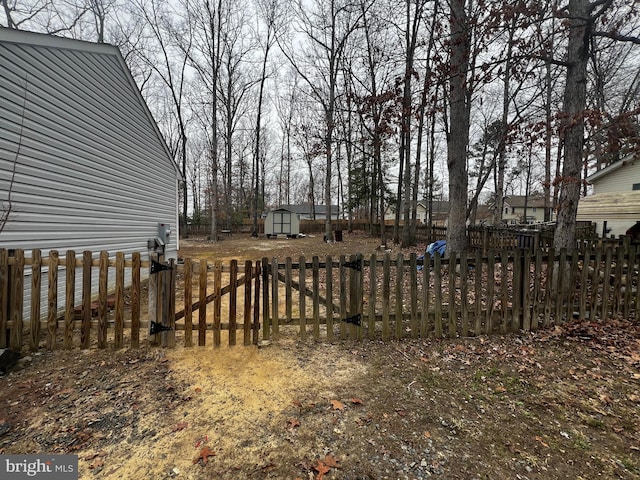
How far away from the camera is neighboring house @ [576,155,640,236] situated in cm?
1145

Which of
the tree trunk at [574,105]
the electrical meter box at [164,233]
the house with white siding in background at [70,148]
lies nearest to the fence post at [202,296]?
the house with white siding in background at [70,148]

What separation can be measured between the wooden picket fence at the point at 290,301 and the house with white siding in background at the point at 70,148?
118cm

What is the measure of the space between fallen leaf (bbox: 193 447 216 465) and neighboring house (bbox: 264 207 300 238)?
23.3 metres

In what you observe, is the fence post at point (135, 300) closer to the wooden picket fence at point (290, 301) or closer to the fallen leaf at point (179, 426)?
the wooden picket fence at point (290, 301)

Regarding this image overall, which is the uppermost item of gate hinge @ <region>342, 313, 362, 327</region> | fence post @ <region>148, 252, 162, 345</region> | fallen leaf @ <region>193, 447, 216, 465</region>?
fence post @ <region>148, 252, 162, 345</region>

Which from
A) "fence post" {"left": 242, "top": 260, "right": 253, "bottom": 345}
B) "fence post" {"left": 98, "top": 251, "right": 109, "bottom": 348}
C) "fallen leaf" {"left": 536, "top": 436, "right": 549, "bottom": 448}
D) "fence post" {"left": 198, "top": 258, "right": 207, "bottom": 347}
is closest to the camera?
"fallen leaf" {"left": 536, "top": 436, "right": 549, "bottom": 448}

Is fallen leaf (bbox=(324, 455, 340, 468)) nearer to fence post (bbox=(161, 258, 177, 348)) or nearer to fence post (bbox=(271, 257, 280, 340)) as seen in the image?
fence post (bbox=(271, 257, 280, 340))

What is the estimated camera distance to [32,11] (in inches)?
386

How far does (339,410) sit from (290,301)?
156 cm

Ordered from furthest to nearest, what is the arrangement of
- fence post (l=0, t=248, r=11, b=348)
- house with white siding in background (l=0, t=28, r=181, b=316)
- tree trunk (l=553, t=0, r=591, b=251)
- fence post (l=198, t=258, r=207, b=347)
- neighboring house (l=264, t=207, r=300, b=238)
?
neighboring house (l=264, t=207, r=300, b=238) < tree trunk (l=553, t=0, r=591, b=251) < house with white siding in background (l=0, t=28, r=181, b=316) < fence post (l=198, t=258, r=207, b=347) < fence post (l=0, t=248, r=11, b=348)

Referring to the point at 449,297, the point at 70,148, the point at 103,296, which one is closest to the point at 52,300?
the point at 103,296

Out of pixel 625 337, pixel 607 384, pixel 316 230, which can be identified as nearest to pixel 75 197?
pixel 607 384

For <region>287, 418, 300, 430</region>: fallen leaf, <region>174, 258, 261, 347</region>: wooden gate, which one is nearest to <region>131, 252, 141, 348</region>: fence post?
<region>174, 258, 261, 347</region>: wooden gate

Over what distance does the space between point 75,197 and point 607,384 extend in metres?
8.25
